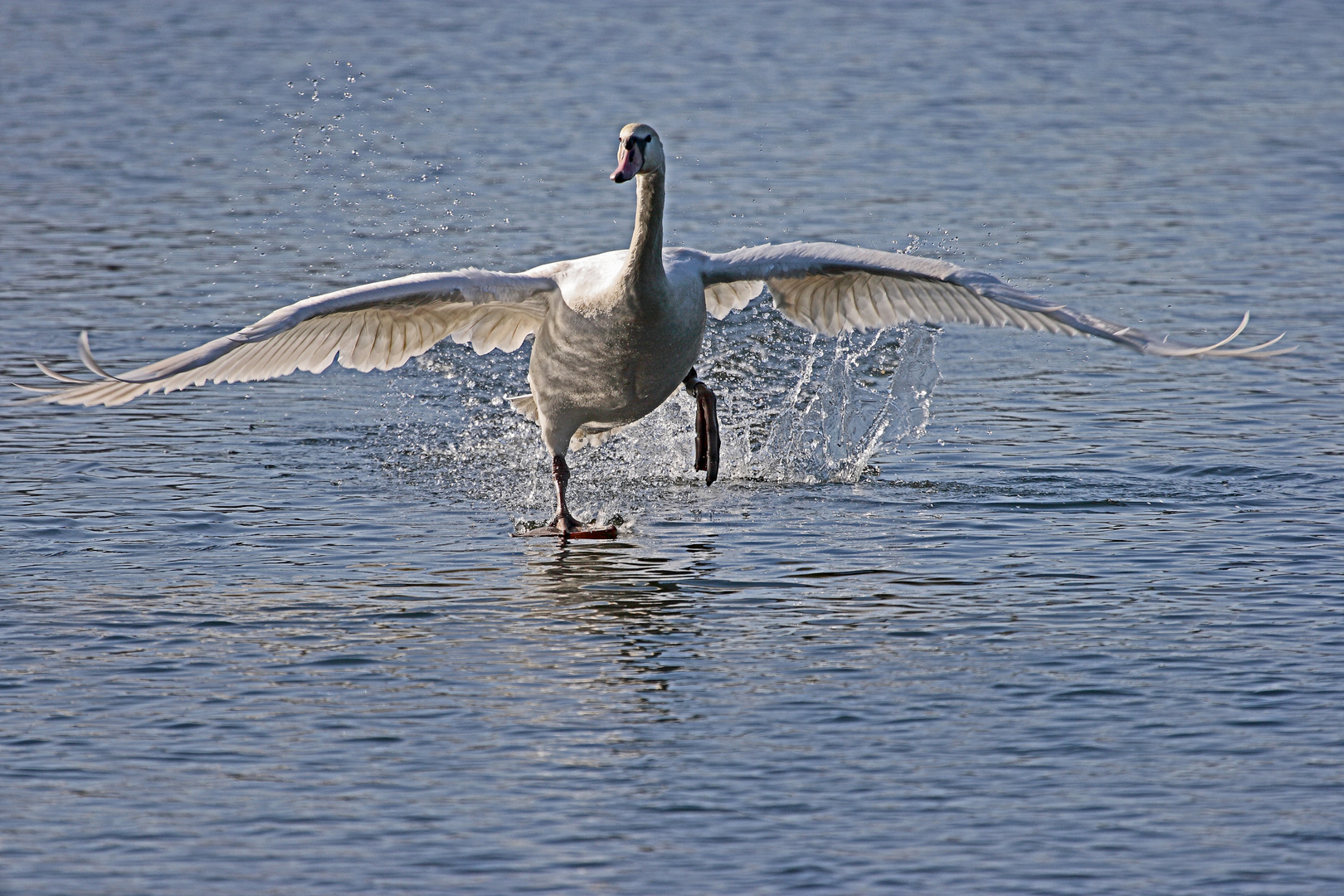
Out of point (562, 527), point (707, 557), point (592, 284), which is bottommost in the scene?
point (707, 557)

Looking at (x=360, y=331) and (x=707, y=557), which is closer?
(x=707, y=557)

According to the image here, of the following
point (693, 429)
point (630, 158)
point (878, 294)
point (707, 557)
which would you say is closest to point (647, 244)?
point (630, 158)

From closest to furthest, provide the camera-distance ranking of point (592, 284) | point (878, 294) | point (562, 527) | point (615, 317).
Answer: point (615, 317), point (592, 284), point (562, 527), point (878, 294)

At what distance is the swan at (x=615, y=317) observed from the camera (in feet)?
30.8

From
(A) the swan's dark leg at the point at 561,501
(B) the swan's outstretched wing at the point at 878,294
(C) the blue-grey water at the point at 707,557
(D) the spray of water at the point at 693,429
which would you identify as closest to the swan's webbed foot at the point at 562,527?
(A) the swan's dark leg at the point at 561,501

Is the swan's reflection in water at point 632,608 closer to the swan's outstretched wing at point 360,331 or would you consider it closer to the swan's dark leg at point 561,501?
the swan's dark leg at point 561,501

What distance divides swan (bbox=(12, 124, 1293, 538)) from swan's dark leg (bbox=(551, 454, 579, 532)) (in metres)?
0.01

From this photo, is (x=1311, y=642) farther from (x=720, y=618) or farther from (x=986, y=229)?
(x=986, y=229)

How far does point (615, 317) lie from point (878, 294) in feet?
6.36

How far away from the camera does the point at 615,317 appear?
31.5 feet

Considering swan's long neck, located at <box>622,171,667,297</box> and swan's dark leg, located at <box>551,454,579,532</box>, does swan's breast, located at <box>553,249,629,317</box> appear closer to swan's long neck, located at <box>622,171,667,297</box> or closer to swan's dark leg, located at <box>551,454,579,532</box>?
swan's long neck, located at <box>622,171,667,297</box>

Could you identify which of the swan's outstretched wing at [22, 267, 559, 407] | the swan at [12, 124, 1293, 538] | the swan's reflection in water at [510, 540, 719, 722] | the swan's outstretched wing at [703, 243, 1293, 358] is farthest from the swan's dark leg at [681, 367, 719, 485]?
the swan's outstretched wing at [22, 267, 559, 407]

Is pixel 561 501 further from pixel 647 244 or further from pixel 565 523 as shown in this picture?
pixel 647 244

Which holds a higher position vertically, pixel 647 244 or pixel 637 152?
pixel 637 152
